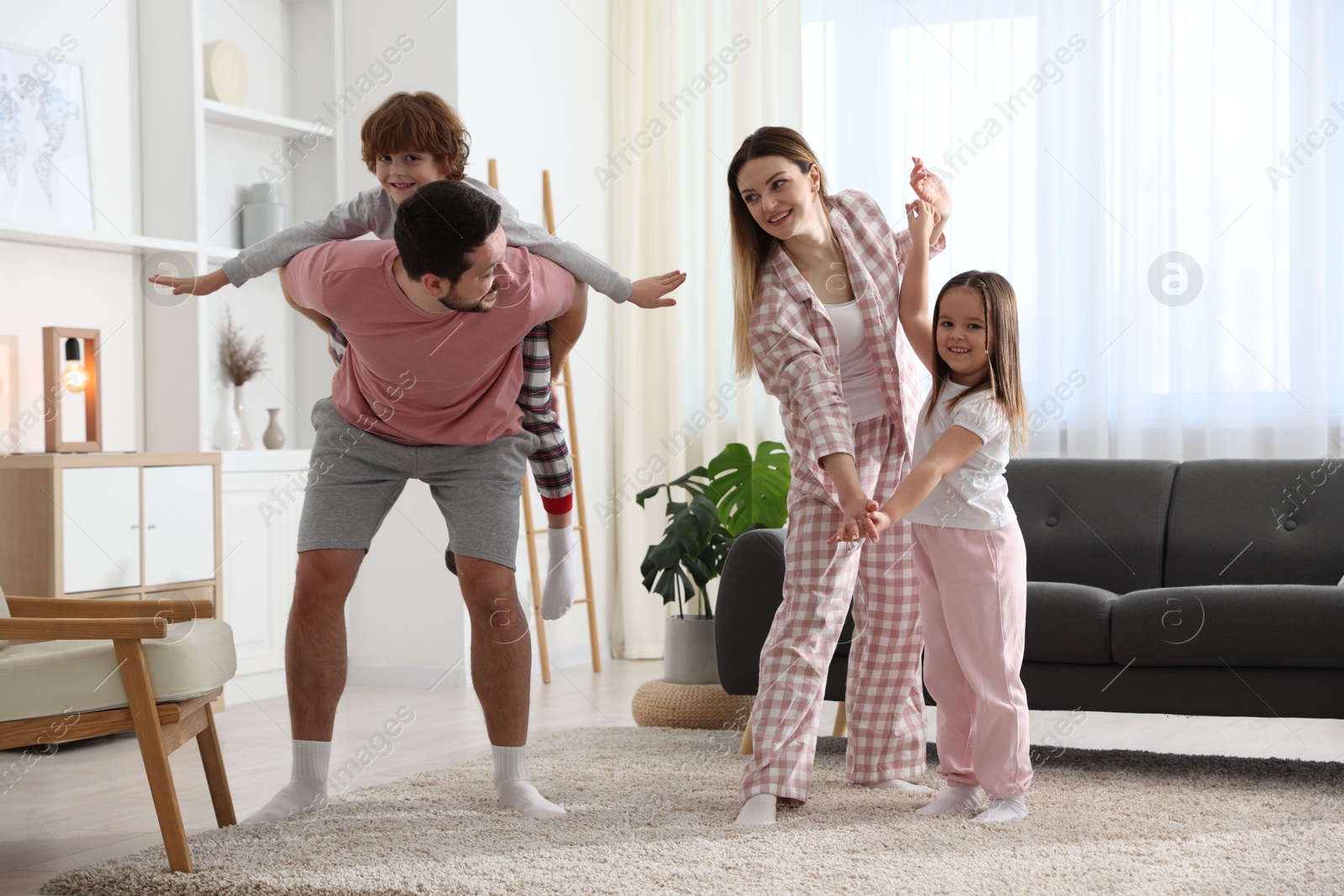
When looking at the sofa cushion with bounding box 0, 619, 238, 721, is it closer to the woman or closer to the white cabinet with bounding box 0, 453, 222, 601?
the woman

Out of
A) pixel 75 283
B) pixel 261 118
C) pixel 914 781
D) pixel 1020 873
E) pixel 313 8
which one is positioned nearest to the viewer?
pixel 1020 873

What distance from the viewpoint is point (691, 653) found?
11.7ft

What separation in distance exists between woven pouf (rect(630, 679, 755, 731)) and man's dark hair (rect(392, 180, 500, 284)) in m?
1.64

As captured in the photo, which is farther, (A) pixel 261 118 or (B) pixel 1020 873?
(A) pixel 261 118

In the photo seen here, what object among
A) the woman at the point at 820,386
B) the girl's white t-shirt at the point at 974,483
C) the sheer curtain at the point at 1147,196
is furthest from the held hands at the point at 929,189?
the sheer curtain at the point at 1147,196

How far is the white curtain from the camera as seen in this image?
16.7 feet

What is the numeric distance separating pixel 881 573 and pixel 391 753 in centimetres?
137

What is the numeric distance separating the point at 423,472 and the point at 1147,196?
10.1 ft

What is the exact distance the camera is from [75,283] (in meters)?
3.96

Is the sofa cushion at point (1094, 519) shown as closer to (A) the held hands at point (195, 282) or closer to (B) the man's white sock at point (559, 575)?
(B) the man's white sock at point (559, 575)

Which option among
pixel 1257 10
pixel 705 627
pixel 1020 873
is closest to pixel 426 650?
pixel 705 627

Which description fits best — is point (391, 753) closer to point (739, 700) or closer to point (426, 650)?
point (739, 700)

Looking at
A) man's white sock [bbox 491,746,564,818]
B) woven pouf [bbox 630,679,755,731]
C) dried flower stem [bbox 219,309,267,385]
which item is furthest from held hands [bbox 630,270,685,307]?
dried flower stem [bbox 219,309,267,385]

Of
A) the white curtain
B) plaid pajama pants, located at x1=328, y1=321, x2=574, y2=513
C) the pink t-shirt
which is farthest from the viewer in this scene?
the white curtain
